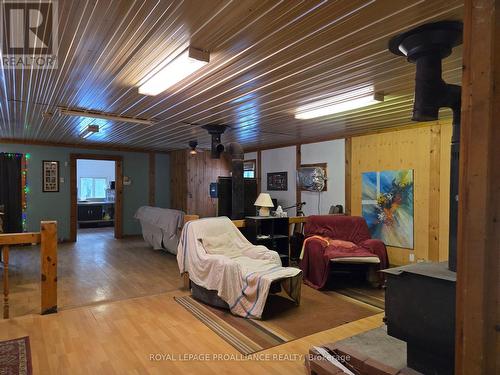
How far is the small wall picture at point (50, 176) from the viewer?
7.57 metres

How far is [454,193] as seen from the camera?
1986 millimetres

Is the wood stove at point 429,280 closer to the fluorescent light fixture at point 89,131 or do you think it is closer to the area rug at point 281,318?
the area rug at point 281,318

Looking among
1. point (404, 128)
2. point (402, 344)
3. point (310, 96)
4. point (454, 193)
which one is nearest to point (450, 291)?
point (454, 193)

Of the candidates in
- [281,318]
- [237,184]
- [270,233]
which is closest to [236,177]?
[237,184]

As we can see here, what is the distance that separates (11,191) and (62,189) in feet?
3.25

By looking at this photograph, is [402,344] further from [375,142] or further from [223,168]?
[223,168]

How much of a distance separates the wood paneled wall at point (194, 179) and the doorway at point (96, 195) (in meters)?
1.40

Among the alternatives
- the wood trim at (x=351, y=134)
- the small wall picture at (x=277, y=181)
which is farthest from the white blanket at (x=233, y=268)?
the small wall picture at (x=277, y=181)

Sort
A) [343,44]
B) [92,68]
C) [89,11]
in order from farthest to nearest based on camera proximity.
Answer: [92,68]
[343,44]
[89,11]

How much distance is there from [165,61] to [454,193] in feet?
7.26

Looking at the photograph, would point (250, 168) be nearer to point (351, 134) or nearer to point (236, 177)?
point (351, 134)

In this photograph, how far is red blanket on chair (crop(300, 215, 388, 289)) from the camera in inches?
170

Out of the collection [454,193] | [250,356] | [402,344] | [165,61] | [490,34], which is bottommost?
[250,356]

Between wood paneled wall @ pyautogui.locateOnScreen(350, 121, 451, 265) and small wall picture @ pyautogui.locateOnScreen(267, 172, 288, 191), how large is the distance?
7.25ft
